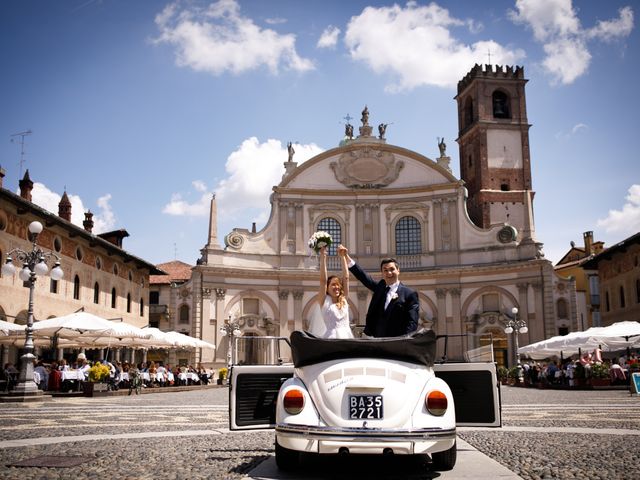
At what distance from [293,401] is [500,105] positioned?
159 ft

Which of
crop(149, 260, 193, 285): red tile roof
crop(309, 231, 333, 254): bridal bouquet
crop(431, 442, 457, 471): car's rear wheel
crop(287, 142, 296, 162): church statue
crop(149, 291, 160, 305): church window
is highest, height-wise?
crop(287, 142, 296, 162): church statue

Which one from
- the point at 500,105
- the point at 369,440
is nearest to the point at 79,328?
the point at 369,440

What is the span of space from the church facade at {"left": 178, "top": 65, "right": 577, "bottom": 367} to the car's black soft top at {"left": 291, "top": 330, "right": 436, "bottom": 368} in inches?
1396

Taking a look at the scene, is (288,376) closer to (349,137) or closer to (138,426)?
(138,426)

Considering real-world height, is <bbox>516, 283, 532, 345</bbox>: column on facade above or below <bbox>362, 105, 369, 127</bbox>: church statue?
below

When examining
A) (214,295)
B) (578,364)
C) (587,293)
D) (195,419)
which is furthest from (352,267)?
(587,293)

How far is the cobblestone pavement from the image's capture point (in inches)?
225

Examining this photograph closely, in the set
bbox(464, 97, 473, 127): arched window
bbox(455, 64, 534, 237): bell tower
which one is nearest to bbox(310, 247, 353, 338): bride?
bbox(455, 64, 534, 237): bell tower

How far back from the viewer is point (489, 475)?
218 inches

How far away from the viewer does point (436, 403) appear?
5.27m

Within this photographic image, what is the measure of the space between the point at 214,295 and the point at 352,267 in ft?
116

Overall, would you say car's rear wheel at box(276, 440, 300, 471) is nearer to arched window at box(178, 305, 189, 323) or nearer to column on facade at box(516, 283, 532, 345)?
column on facade at box(516, 283, 532, 345)

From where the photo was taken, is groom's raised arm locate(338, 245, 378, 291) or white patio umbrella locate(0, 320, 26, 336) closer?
groom's raised arm locate(338, 245, 378, 291)

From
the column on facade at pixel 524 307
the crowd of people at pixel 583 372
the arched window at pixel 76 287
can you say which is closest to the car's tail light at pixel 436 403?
the crowd of people at pixel 583 372
